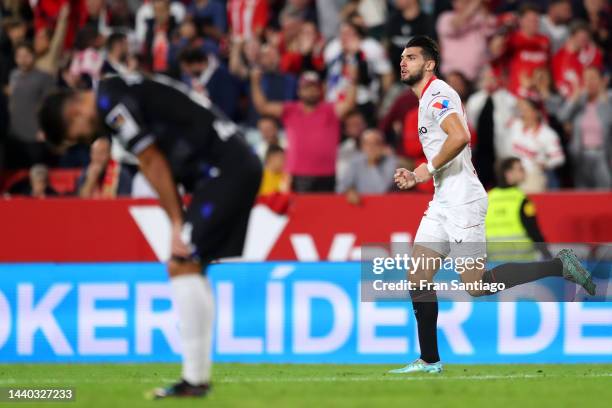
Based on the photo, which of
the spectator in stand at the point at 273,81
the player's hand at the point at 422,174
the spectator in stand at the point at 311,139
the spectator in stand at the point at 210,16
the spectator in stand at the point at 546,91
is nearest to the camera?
the player's hand at the point at 422,174

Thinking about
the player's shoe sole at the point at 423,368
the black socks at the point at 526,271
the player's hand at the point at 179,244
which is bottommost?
the player's shoe sole at the point at 423,368

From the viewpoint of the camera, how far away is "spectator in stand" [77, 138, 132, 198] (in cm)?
1427

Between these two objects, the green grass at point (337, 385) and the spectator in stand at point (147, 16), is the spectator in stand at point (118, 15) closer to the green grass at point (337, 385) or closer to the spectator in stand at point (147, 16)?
the spectator in stand at point (147, 16)

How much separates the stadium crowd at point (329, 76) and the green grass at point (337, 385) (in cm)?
434

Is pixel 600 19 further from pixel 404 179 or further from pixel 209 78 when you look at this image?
pixel 404 179

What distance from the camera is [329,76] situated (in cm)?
1573

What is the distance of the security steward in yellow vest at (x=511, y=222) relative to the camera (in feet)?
37.7

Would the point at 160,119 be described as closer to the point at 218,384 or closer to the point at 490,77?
the point at 218,384

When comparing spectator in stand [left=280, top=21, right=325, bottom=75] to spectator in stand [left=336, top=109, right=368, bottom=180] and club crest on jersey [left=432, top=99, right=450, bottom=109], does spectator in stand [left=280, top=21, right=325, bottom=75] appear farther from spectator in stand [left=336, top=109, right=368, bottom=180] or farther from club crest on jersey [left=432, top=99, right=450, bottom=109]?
club crest on jersey [left=432, top=99, right=450, bottom=109]

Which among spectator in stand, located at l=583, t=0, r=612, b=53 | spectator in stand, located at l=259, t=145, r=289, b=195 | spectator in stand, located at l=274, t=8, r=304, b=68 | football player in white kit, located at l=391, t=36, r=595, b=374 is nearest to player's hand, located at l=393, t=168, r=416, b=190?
football player in white kit, located at l=391, t=36, r=595, b=374

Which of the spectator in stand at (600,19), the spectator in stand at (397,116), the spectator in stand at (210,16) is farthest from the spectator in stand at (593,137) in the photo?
the spectator in stand at (210,16)

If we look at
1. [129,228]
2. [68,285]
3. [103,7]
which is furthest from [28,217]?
[103,7]

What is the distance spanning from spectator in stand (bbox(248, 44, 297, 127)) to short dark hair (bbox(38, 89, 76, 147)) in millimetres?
8810

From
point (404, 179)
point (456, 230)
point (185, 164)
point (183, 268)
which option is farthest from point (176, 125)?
point (456, 230)
